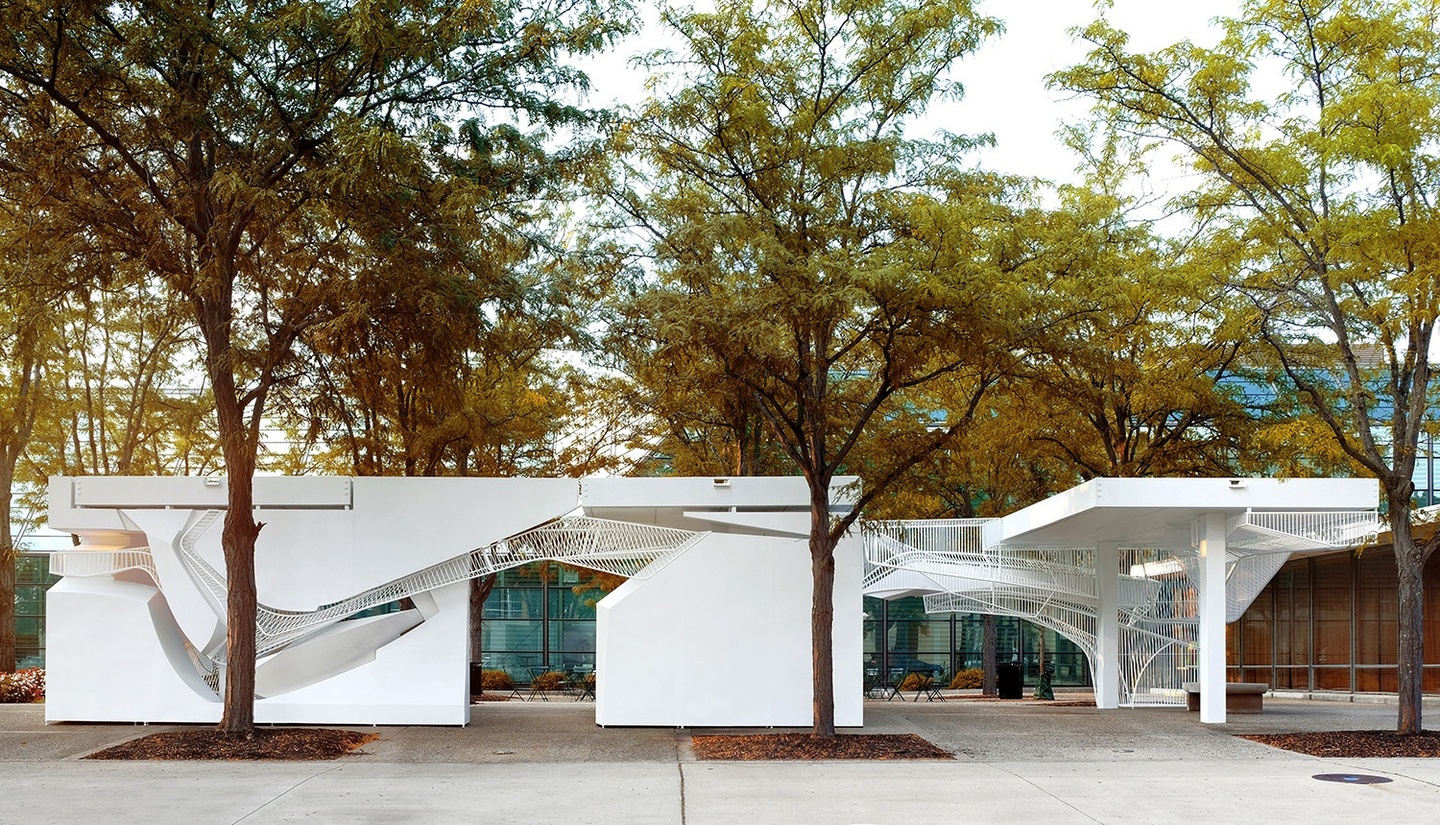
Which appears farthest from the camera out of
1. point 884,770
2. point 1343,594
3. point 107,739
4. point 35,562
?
point 35,562

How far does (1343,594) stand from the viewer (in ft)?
99.3

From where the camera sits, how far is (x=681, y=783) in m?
13.5

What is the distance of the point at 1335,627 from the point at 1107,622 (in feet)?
30.3

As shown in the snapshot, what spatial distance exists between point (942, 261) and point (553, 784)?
725 centimetres

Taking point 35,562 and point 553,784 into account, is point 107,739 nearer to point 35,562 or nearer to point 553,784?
point 553,784

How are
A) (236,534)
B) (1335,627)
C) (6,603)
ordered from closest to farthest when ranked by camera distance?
(236,534) < (6,603) < (1335,627)

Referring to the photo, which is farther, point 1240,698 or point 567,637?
point 567,637

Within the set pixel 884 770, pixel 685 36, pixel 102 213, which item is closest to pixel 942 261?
pixel 685 36

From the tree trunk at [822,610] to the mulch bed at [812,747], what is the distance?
1.09ft

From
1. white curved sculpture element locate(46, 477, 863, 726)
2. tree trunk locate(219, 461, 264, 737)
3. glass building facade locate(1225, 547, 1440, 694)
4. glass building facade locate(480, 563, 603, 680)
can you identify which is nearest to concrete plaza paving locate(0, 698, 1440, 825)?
white curved sculpture element locate(46, 477, 863, 726)

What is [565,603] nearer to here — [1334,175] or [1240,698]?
[1240,698]

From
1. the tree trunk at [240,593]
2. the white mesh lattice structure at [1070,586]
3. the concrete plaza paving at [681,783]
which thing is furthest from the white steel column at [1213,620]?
the tree trunk at [240,593]

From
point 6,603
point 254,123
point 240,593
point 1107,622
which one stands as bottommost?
point 1107,622

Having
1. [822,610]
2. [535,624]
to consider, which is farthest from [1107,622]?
[535,624]
